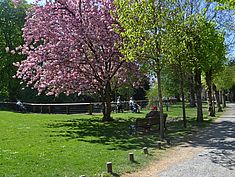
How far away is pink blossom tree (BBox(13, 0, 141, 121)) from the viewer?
71.9 feet

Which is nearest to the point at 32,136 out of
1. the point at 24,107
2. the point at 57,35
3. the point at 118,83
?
the point at 57,35

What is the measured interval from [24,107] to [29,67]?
12806 millimetres

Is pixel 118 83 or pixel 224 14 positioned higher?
pixel 224 14

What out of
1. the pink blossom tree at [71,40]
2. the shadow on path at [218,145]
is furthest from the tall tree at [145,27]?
the pink blossom tree at [71,40]

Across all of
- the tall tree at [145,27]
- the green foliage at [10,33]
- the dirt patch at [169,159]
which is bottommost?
the dirt patch at [169,159]

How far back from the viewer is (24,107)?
34.8 metres

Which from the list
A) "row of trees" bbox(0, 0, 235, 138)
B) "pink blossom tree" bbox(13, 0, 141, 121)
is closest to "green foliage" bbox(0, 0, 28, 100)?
"row of trees" bbox(0, 0, 235, 138)

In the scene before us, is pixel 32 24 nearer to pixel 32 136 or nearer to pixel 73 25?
pixel 73 25

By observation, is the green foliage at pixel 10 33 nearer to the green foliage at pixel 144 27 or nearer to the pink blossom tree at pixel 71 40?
the pink blossom tree at pixel 71 40

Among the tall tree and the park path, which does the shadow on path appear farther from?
the tall tree

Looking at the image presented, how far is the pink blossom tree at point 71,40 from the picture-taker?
21906 mm

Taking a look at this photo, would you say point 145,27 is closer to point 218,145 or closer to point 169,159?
point 218,145

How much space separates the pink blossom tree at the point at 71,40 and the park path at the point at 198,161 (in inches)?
403

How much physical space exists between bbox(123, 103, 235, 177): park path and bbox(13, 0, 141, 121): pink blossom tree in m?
10.2
